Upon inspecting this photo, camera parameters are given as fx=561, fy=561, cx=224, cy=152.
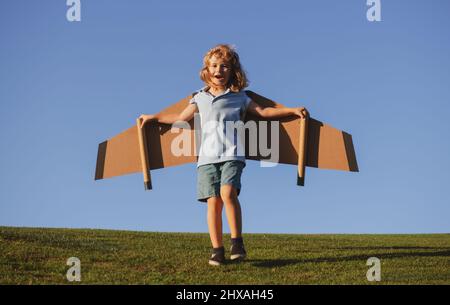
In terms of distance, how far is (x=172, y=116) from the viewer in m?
6.83

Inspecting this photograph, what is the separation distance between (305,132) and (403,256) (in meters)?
2.11

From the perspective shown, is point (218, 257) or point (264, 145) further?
point (264, 145)

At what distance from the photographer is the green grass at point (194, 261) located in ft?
17.5

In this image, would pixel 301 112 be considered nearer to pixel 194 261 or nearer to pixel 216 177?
pixel 216 177

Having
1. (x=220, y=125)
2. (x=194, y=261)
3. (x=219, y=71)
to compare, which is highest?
(x=219, y=71)

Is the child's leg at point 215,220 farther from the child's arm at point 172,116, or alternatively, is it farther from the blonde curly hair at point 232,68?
the blonde curly hair at point 232,68

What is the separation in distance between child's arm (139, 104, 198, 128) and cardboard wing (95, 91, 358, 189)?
3.8 inches

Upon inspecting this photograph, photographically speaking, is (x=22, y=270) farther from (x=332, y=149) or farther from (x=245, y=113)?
(x=332, y=149)

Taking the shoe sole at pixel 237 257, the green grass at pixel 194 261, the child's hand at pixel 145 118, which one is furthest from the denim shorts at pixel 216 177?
the child's hand at pixel 145 118

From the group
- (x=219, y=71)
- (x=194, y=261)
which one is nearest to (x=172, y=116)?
(x=219, y=71)

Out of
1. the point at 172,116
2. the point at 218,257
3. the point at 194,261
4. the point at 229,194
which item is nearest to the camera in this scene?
the point at 229,194

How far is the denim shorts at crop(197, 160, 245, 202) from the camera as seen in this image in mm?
5859

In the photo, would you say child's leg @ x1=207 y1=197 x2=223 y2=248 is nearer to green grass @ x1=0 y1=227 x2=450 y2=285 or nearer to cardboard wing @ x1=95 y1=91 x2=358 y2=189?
green grass @ x1=0 y1=227 x2=450 y2=285

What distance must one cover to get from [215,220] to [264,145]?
137 centimetres
